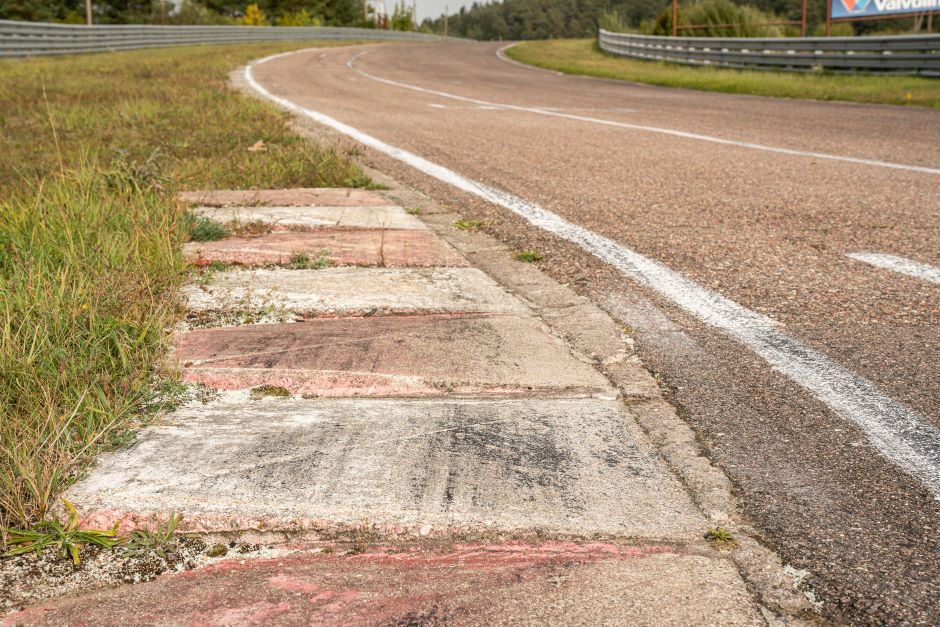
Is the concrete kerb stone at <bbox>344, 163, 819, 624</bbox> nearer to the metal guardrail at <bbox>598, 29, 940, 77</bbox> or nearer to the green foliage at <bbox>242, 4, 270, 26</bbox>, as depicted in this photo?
the metal guardrail at <bbox>598, 29, 940, 77</bbox>

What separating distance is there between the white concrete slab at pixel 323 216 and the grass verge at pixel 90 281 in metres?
0.31

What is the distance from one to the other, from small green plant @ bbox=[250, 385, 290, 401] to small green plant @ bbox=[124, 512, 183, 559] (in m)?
0.63

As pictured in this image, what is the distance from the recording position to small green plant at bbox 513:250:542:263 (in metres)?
3.72

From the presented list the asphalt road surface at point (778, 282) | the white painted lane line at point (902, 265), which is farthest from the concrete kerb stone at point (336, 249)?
the white painted lane line at point (902, 265)

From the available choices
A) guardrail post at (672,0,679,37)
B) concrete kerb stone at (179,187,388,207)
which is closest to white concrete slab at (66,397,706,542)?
concrete kerb stone at (179,187,388,207)

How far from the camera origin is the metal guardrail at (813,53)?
15.0 metres

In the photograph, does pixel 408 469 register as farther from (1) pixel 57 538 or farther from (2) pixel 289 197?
(2) pixel 289 197

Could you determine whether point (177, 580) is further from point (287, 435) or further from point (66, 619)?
point (287, 435)

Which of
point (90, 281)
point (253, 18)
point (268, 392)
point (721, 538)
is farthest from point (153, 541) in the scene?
point (253, 18)

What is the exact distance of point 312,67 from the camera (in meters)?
22.3

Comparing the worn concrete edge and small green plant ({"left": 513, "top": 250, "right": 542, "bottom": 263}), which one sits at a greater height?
small green plant ({"left": 513, "top": 250, "right": 542, "bottom": 263})

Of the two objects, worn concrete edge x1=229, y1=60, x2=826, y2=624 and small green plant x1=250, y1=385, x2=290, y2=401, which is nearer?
worn concrete edge x1=229, y1=60, x2=826, y2=624

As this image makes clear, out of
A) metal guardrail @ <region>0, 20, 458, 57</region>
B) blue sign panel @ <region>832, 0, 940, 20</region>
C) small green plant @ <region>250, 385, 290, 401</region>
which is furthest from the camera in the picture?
metal guardrail @ <region>0, 20, 458, 57</region>

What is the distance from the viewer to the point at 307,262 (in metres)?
3.57
